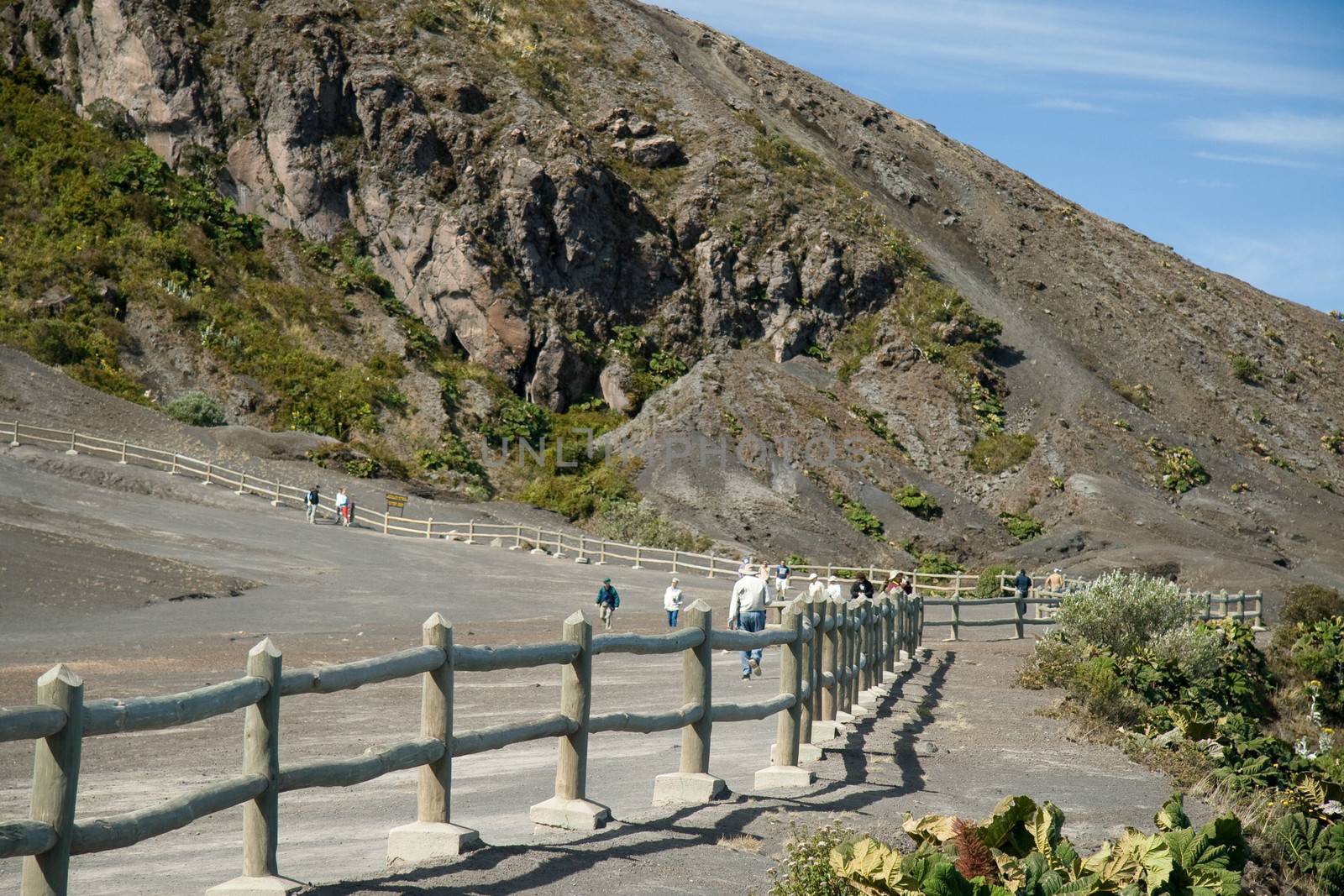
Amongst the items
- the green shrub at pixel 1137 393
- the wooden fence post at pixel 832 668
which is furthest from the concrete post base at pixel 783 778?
the green shrub at pixel 1137 393

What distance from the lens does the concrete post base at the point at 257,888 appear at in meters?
5.93

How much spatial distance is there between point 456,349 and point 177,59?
79.8ft

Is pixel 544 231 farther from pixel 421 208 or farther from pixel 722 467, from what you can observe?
pixel 722 467

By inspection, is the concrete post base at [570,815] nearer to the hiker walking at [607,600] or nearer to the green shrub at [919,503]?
the hiker walking at [607,600]

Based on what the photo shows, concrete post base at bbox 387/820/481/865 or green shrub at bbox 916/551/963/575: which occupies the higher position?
concrete post base at bbox 387/820/481/865

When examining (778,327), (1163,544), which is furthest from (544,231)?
(1163,544)

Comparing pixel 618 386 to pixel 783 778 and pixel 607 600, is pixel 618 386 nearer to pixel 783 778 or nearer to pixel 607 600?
pixel 607 600

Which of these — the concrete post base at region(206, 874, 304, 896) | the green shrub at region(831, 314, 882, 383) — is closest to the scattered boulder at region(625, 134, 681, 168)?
the green shrub at region(831, 314, 882, 383)

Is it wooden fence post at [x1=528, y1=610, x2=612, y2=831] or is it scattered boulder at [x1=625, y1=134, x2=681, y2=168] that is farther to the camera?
scattered boulder at [x1=625, y1=134, x2=681, y2=168]

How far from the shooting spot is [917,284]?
266 ft

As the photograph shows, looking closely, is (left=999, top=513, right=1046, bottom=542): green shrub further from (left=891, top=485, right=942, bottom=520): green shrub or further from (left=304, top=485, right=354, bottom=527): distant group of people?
(left=304, top=485, right=354, bottom=527): distant group of people

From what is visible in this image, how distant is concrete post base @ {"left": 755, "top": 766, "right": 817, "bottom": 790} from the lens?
1047 centimetres

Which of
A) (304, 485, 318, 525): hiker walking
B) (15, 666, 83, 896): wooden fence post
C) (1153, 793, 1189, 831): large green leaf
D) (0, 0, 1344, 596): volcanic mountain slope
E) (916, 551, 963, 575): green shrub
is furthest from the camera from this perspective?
(0, 0, 1344, 596): volcanic mountain slope

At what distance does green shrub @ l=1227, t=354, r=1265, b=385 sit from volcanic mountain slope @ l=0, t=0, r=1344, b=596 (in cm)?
15
